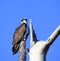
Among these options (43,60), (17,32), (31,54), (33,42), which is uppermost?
(17,32)

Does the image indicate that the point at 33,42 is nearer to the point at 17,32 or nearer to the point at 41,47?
the point at 41,47

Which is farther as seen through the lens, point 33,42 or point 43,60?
point 33,42

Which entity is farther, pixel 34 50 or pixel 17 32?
pixel 17 32

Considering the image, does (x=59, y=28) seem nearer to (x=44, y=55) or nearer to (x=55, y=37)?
(x=55, y=37)

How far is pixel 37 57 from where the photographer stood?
4.06 feet

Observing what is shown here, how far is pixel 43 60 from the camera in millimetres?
1194

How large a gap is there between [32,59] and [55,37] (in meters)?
0.26

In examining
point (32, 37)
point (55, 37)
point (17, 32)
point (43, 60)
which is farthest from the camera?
point (17, 32)

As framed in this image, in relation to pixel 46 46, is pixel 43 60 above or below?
below

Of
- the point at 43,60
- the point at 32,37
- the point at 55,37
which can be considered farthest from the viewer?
the point at 32,37

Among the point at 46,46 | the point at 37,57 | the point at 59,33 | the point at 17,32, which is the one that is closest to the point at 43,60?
the point at 37,57

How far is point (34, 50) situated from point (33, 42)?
0.10 meters

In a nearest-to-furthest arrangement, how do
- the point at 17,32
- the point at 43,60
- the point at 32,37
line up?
the point at 43,60, the point at 32,37, the point at 17,32

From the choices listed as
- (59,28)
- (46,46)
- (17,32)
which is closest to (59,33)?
(59,28)
